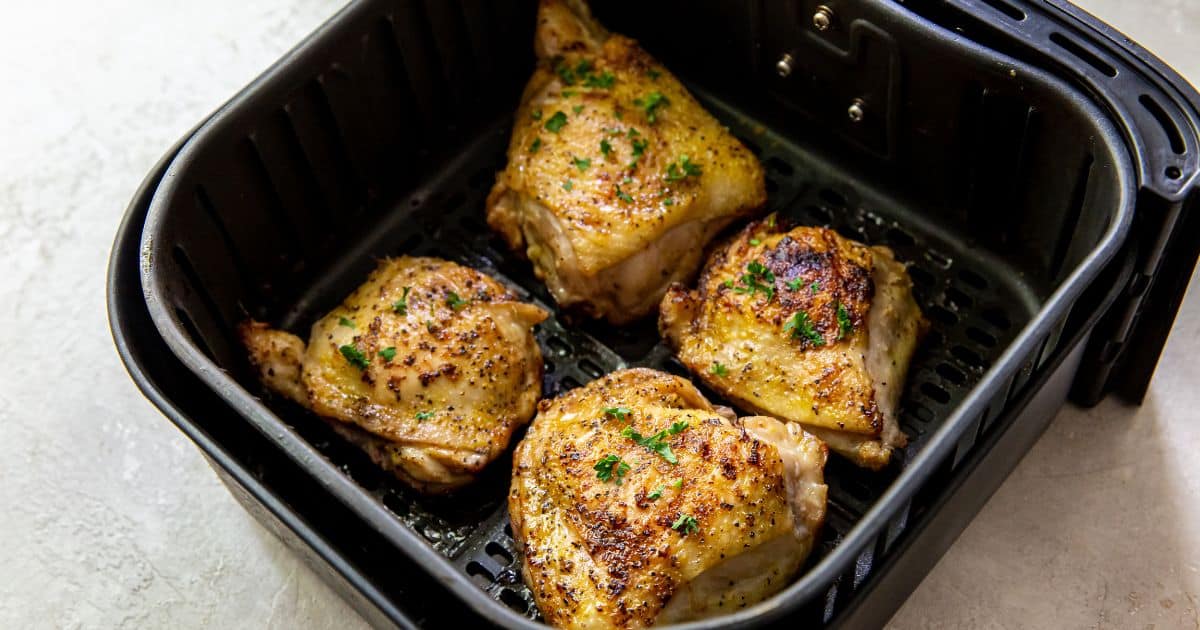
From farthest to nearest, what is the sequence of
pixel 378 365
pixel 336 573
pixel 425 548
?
1. pixel 378 365
2. pixel 336 573
3. pixel 425 548

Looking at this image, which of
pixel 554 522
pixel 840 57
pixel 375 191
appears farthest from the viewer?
pixel 375 191

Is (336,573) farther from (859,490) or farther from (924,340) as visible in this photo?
(924,340)

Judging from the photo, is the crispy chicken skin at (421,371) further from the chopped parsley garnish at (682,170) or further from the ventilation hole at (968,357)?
the ventilation hole at (968,357)

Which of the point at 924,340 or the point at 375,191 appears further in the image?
the point at 375,191

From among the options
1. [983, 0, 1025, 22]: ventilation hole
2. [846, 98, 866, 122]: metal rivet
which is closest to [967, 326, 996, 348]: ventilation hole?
[846, 98, 866, 122]: metal rivet

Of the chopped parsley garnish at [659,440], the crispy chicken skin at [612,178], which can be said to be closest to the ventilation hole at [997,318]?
the crispy chicken skin at [612,178]

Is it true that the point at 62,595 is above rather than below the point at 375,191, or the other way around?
below

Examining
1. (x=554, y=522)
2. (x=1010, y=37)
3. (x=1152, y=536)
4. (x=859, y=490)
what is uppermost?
(x=1010, y=37)

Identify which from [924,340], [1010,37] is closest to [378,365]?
[924,340]
